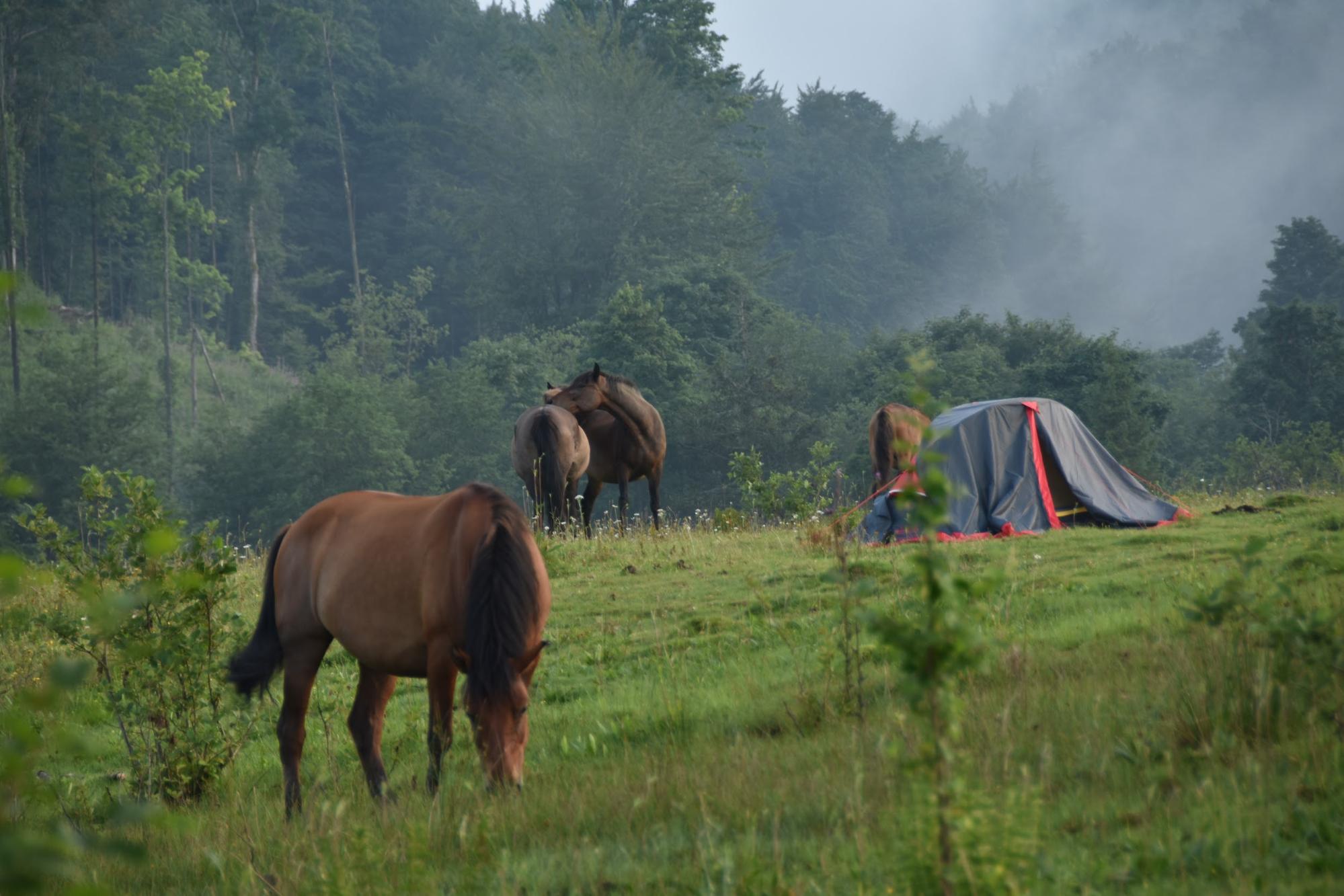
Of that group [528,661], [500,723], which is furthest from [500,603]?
[500,723]

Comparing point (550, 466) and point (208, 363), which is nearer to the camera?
point (550, 466)

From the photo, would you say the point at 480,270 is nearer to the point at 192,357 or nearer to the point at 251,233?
the point at 251,233

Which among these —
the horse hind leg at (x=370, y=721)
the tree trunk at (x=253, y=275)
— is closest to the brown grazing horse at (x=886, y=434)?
the horse hind leg at (x=370, y=721)

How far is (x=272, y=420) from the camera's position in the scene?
41312 mm

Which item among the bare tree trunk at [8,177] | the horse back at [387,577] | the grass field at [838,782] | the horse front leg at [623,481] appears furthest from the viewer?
the bare tree trunk at [8,177]

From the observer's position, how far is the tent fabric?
43.5 feet

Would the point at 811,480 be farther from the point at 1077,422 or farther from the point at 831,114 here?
the point at 831,114

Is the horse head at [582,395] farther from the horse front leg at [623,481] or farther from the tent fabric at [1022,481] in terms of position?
the tent fabric at [1022,481]

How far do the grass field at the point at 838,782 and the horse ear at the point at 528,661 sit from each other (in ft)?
1.57

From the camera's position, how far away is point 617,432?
18031mm

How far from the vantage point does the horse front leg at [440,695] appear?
17.0ft

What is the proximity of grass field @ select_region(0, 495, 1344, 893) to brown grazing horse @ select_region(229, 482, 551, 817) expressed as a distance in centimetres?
27

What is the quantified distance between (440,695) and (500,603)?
25.1 inches

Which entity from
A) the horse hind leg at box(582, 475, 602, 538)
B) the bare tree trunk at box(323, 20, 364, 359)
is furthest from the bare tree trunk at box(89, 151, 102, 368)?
the horse hind leg at box(582, 475, 602, 538)
